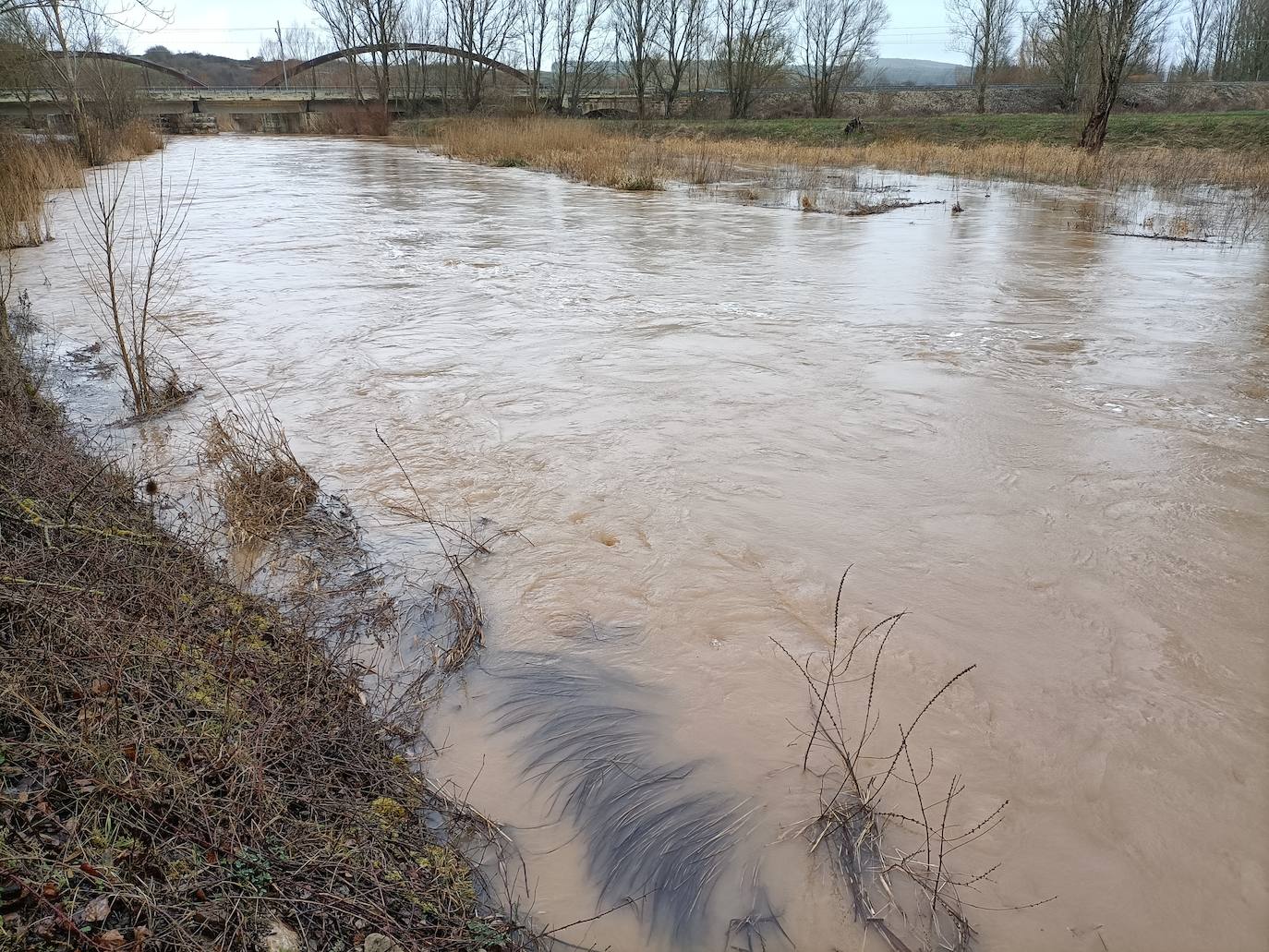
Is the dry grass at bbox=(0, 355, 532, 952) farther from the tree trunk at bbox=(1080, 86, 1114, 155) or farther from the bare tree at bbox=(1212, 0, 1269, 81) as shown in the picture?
the bare tree at bbox=(1212, 0, 1269, 81)

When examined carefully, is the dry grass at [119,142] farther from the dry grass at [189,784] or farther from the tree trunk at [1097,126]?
the tree trunk at [1097,126]

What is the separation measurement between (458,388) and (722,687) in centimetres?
375

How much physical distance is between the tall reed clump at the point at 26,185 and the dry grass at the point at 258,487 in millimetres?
8707

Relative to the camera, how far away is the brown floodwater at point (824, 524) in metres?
2.49

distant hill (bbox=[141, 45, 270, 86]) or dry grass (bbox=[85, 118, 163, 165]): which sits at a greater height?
distant hill (bbox=[141, 45, 270, 86])

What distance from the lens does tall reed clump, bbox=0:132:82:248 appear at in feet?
36.3

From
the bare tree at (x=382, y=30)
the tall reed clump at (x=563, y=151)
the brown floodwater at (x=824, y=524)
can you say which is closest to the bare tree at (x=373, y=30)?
the bare tree at (x=382, y=30)

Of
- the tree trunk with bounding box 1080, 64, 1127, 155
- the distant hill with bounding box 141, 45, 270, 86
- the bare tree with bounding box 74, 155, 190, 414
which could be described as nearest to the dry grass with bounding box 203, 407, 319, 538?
the bare tree with bounding box 74, 155, 190, 414

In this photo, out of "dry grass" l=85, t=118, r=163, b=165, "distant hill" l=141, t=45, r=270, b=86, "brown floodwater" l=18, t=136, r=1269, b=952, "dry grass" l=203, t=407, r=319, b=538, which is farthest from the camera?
"distant hill" l=141, t=45, r=270, b=86

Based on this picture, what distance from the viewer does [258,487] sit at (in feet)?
13.8

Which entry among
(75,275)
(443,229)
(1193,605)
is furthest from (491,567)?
(443,229)

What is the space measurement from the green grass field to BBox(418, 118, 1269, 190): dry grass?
1502 mm

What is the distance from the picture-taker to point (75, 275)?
9703 mm

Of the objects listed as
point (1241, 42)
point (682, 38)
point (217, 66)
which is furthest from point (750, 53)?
point (217, 66)
